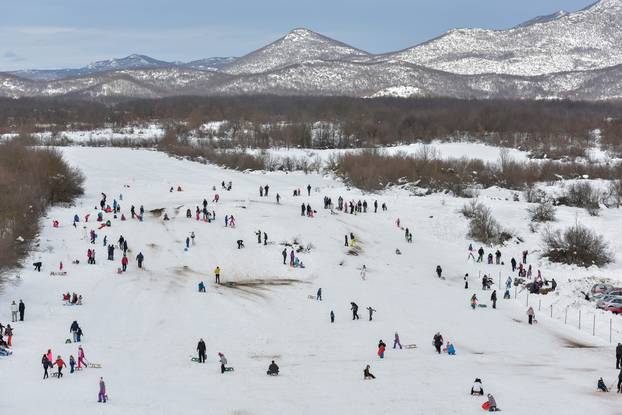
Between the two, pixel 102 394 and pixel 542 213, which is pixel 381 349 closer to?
pixel 102 394

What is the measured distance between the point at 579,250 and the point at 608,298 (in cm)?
1198

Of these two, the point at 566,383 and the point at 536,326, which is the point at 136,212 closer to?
the point at 536,326

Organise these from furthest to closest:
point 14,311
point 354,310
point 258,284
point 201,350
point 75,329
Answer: point 258,284 → point 354,310 → point 14,311 → point 75,329 → point 201,350

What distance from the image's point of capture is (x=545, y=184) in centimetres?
7538

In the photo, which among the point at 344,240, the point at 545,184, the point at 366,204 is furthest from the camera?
the point at 545,184

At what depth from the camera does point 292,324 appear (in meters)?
30.2

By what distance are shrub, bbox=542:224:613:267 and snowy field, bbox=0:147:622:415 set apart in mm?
945

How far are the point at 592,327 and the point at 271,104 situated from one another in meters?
164

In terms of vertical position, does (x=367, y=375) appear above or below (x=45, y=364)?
below

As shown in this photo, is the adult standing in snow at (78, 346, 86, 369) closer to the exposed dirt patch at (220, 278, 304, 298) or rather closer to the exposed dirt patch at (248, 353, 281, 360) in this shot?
the exposed dirt patch at (248, 353, 281, 360)

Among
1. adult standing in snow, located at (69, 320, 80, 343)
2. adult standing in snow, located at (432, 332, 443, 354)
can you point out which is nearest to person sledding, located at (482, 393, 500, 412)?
adult standing in snow, located at (432, 332, 443, 354)

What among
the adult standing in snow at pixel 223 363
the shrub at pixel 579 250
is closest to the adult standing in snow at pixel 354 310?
the adult standing in snow at pixel 223 363

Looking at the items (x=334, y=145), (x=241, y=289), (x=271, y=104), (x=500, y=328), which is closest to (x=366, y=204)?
(x=241, y=289)

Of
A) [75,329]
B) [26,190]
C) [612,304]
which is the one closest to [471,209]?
[612,304]
